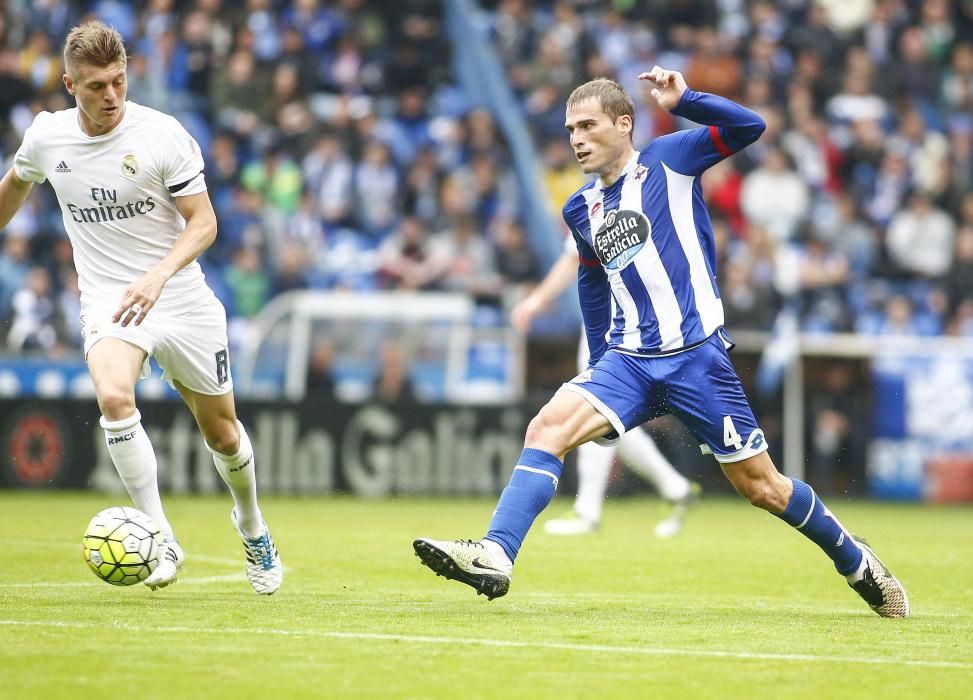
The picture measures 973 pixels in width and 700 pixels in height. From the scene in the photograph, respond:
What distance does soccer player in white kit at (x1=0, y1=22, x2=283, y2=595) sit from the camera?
23.4ft

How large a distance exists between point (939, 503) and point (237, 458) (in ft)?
39.1

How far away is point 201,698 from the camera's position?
15.6 feet

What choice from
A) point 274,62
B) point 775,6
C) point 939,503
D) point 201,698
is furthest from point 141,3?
point 201,698

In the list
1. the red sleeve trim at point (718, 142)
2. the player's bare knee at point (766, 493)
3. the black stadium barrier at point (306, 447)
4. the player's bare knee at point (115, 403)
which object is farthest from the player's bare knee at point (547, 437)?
the black stadium barrier at point (306, 447)

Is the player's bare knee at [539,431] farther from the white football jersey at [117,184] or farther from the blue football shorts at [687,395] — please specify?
the white football jersey at [117,184]

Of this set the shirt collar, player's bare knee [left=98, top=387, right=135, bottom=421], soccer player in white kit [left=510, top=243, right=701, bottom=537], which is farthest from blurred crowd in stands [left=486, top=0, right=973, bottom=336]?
player's bare knee [left=98, top=387, right=135, bottom=421]

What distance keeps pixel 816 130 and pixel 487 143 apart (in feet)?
15.7

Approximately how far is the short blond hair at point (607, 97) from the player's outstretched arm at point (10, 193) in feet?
8.65

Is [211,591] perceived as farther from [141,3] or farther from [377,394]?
[141,3]

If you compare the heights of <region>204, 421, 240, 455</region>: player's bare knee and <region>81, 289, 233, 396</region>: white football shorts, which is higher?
<region>81, 289, 233, 396</region>: white football shorts

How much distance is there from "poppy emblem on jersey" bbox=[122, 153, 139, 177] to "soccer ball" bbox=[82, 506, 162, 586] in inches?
61.9

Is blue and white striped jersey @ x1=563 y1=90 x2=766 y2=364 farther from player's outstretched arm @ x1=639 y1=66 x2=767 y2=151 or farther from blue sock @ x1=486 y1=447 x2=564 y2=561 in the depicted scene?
blue sock @ x1=486 y1=447 x2=564 y2=561

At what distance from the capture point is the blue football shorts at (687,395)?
7.10 metres

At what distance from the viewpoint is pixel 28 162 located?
750 centimetres
